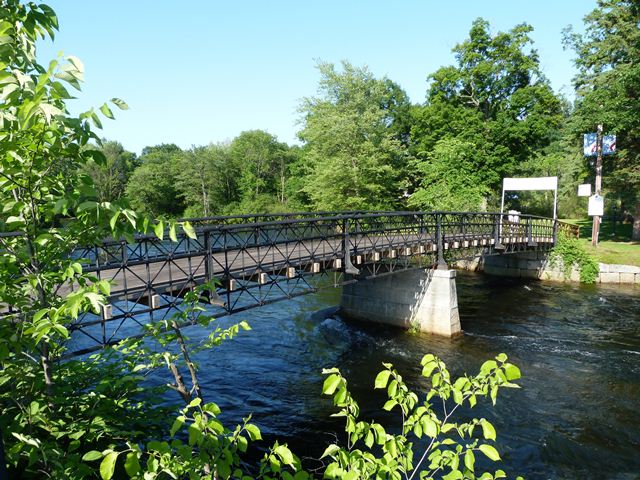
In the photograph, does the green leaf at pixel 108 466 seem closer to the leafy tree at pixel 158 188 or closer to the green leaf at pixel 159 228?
the green leaf at pixel 159 228

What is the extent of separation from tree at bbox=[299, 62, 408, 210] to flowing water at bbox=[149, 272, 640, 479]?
1623 cm

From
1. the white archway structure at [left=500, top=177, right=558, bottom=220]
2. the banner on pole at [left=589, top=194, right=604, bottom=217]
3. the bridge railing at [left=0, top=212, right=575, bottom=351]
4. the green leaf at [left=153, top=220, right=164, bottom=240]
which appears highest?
the white archway structure at [left=500, top=177, right=558, bottom=220]

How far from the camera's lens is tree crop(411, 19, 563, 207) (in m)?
38.9

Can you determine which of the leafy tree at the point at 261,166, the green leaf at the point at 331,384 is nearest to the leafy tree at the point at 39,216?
the green leaf at the point at 331,384

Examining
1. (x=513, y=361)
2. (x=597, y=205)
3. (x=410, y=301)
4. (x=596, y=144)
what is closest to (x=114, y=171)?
(x=410, y=301)

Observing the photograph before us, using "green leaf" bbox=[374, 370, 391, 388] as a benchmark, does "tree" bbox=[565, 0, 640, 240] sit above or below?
above

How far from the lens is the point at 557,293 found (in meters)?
26.6

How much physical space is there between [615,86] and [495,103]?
12.7 meters

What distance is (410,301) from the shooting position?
2036 centimetres

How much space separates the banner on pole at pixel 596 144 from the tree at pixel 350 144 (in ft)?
50.2

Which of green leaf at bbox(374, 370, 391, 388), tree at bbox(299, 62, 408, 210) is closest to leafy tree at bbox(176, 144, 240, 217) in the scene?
tree at bbox(299, 62, 408, 210)

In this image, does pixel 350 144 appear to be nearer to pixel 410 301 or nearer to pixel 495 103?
pixel 495 103

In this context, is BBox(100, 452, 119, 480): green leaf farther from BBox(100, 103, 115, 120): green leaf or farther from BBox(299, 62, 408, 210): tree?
BBox(299, 62, 408, 210): tree

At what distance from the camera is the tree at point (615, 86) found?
2953cm
